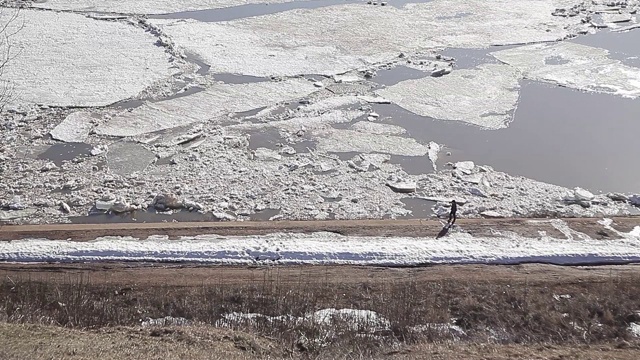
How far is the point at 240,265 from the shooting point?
12930mm

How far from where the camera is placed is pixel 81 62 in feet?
77.7

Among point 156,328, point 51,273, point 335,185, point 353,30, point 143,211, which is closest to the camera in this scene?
point 156,328

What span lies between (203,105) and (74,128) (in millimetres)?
3952

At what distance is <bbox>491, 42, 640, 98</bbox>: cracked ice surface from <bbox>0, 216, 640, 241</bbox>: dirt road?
9771mm

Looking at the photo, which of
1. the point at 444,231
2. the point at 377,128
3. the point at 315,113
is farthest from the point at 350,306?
the point at 315,113

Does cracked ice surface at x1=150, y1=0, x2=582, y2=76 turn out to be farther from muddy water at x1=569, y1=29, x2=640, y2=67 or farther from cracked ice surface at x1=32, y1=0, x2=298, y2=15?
cracked ice surface at x1=32, y1=0, x2=298, y2=15

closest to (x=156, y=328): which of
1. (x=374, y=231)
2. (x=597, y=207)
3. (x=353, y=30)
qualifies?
(x=374, y=231)

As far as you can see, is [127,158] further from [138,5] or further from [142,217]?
[138,5]

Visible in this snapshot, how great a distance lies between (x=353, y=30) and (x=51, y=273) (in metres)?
18.9

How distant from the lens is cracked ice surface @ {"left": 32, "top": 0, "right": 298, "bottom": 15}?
3030 cm

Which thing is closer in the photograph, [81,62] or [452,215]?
[452,215]

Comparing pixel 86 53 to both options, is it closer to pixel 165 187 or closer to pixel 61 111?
pixel 61 111

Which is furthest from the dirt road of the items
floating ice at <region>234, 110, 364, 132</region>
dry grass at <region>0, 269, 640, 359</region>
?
floating ice at <region>234, 110, 364, 132</region>

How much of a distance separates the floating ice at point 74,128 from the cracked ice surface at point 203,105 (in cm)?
46
